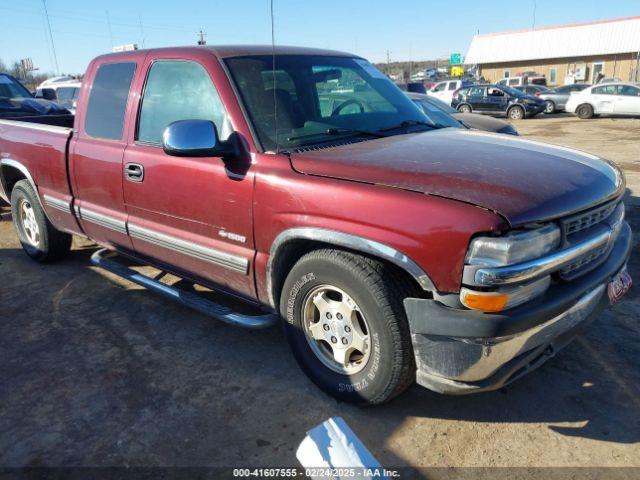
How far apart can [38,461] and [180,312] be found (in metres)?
1.70

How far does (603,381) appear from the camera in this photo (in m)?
3.04

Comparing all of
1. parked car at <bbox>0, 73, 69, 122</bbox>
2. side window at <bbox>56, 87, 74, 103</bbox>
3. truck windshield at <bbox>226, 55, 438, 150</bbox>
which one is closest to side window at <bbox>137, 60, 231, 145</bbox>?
truck windshield at <bbox>226, 55, 438, 150</bbox>

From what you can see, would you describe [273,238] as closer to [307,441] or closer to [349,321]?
[349,321]

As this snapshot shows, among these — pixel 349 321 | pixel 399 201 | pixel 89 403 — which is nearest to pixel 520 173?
pixel 399 201

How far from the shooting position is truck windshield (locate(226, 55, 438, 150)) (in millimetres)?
3086

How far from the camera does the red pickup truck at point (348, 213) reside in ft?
7.38

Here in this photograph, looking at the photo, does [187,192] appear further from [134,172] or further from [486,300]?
[486,300]

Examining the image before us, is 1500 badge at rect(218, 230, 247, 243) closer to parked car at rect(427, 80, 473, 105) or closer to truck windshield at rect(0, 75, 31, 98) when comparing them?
truck windshield at rect(0, 75, 31, 98)

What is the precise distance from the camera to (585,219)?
8.21ft

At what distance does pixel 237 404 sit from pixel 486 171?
6.10ft

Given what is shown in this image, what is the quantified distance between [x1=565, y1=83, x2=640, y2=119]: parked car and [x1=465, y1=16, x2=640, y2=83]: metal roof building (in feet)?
70.5

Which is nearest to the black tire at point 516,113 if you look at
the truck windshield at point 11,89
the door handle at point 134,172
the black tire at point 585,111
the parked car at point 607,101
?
the parked car at point 607,101

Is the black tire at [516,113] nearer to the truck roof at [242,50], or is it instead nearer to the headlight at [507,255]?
the truck roof at [242,50]

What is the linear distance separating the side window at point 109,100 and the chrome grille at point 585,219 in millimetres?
3055
